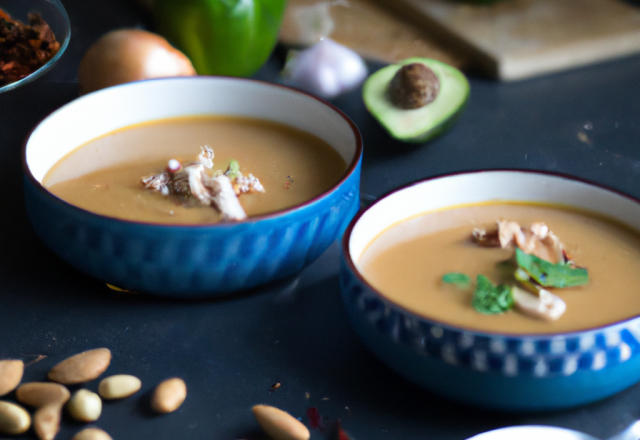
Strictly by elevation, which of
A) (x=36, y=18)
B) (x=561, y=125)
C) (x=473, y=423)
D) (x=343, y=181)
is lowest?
(x=561, y=125)

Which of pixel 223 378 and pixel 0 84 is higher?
pixel 0 84

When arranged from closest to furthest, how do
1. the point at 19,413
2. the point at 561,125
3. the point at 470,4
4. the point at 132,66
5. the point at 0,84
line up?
the point at 19,413 < the point at 0,84 < the point at 132,66 < the point at 561,125 < the point at 470,4

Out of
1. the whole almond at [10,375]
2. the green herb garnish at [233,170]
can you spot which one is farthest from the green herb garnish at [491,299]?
the whole almond at [10,375]

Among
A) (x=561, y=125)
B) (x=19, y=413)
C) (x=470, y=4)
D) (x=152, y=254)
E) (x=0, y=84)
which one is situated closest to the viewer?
(x=19, y=413)

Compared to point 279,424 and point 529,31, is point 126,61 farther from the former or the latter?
point 529,31

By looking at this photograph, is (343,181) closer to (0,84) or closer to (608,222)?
(608,222)

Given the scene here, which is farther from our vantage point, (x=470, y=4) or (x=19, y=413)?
(x=470, y=4)

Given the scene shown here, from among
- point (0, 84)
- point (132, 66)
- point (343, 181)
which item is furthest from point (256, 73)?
point (343, 181)

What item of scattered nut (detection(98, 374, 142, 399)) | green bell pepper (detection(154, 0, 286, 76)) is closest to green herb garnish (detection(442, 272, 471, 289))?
scattered nut (detection(98, 374, 142, 399))
